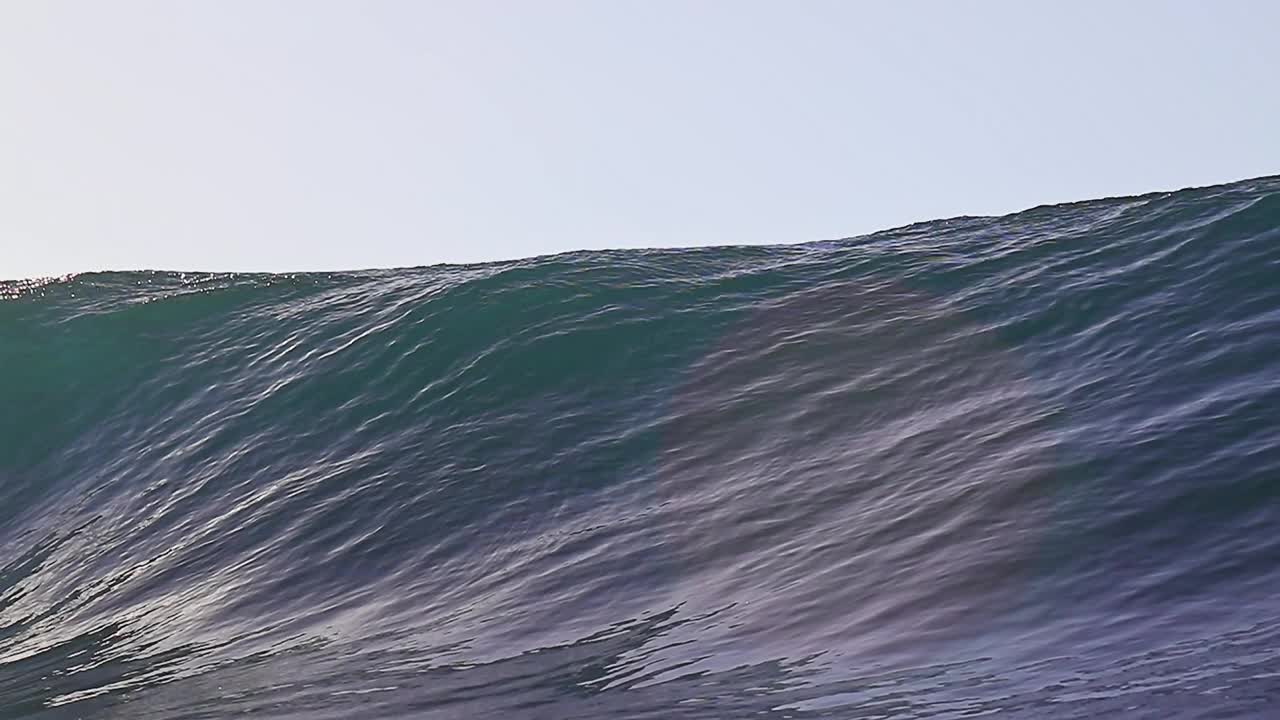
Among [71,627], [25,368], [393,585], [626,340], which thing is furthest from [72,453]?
[393,585]

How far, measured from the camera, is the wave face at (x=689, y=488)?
8500 millimetres

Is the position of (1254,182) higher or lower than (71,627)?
higher

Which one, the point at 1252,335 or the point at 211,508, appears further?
the point at 211,508

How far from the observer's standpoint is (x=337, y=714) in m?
9.16

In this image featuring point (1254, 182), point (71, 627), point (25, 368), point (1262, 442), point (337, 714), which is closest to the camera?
point (337, 714)

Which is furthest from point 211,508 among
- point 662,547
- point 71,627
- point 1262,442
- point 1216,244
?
point 1216,244

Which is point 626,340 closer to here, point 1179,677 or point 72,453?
point 72,453

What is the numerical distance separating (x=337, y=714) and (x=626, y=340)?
11.6 m

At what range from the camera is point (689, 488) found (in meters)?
13.8

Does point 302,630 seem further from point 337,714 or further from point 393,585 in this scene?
point 337,714

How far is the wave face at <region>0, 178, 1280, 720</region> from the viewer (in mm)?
8500

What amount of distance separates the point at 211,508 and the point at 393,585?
5.64m

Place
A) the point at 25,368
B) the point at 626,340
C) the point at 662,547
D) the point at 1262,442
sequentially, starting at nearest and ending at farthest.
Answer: the point at 1262,442, the point at 662,547, the point at 626,340, the point at 25,368

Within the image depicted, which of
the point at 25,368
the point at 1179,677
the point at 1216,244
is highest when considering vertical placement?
the point at 25,368
